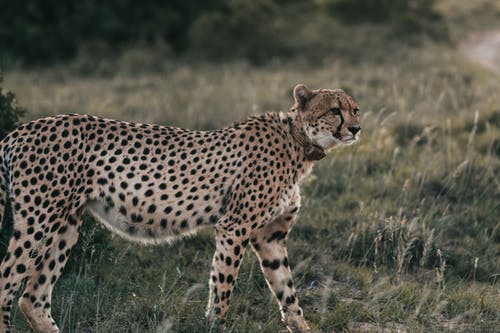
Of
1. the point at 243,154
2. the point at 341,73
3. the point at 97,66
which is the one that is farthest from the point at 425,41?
the point at 243,154

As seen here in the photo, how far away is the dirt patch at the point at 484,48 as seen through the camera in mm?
13334

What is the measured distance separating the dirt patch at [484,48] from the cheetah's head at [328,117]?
340 inches

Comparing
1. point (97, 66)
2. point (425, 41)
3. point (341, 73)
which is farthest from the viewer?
point (425, 41)

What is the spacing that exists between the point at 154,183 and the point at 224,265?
57cm

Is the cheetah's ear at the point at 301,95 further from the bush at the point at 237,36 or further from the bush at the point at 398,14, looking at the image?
the bush at the point at 398,14

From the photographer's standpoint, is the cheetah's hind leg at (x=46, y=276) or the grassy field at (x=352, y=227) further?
the grassy field at (x=352, y=227)

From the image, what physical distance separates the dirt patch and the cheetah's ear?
865cm

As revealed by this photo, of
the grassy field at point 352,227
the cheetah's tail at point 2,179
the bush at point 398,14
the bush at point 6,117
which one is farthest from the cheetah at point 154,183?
the bush at point 398,14

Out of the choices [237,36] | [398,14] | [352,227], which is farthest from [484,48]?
[352,227]

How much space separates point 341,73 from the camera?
11.4m

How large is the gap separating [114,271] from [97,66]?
799cm

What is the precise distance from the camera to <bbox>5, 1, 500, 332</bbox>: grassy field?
181 inches

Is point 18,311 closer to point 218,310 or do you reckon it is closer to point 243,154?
point 218,310

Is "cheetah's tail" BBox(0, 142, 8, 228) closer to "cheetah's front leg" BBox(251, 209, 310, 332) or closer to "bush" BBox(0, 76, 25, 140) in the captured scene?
"bush" BBox(0, 76, 25, 140)
